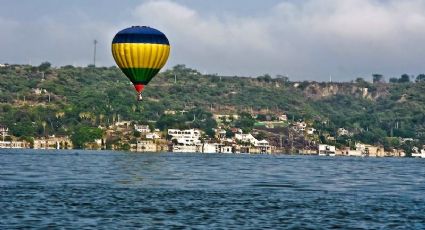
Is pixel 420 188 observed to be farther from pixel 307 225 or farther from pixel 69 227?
pixel 69 227

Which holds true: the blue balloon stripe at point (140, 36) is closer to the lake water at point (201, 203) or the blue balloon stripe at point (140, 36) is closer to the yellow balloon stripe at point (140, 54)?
the yellow balloon stripe at point (140, 54)

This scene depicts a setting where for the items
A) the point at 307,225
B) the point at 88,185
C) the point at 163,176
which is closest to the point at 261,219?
the point at 307,225

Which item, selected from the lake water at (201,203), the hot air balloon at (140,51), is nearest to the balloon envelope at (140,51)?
the hot air balloon at (140,51)

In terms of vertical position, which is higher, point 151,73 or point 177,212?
point 151,73

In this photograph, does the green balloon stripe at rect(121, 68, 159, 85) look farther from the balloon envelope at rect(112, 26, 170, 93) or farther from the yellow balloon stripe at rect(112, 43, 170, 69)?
the yellow balloon stripe at rect(112, 43, 170, 69)

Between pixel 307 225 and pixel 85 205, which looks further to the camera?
pixel 85 205

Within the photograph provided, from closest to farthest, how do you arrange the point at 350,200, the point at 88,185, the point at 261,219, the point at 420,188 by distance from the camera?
the point at 261,219 → the point at 350,200 → the point at 88,185 → the point at 420,188

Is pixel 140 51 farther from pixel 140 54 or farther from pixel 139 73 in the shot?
pixel 139 73

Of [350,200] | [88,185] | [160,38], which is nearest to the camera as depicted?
[350,200]

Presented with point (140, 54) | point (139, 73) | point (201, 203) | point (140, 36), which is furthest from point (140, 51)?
point (201, 203)
